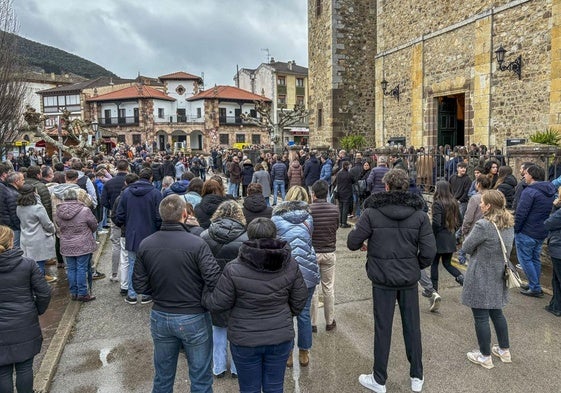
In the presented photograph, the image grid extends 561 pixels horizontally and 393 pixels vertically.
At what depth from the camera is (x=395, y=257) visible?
3.68 metres

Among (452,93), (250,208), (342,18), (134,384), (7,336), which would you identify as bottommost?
(134,384)

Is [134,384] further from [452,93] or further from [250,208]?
[452,93]

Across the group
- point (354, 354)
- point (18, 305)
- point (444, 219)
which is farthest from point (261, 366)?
point (444, 219)

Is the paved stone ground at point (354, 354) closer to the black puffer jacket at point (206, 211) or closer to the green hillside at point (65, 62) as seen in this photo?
the black puffer jacket at point (206, 211)

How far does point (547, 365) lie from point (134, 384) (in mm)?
3851

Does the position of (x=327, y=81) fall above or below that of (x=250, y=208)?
above

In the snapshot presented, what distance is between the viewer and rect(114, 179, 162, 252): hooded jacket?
568 centimetres

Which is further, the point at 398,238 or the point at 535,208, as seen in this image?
the point at 535,208

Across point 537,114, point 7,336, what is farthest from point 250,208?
point 537,114

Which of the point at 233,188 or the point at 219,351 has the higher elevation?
the point at 233,188

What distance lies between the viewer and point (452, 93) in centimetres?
1449

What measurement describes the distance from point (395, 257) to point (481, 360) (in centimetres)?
146

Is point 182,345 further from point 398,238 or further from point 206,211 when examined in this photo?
point 206,211

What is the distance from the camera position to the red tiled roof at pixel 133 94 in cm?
5359
